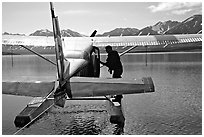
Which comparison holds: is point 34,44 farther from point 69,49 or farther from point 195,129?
point 195,129

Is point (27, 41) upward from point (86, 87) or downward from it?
upward

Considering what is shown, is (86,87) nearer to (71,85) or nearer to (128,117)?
(71,85)

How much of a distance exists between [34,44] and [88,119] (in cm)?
361

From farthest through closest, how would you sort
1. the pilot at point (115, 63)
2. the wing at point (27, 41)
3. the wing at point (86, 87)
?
the wing at point (27, 41) < the pilot at point (115, 63) < the wing at point (86, 87)

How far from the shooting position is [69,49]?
297 inches

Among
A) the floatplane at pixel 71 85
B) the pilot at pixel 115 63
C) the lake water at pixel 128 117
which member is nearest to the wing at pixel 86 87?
the floatplane at pixel 71 85

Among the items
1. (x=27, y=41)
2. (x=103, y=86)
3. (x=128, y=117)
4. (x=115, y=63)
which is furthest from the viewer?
(x=27, y=41)

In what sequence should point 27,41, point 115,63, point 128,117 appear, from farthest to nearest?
point 27,41 < point 115,63 < point 128,117

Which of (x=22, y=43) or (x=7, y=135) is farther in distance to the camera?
(x=22, y=43)

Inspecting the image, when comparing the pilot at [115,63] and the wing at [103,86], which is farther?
the pilot at [115,63]

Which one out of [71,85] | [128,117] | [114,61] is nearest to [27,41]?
[114,61]

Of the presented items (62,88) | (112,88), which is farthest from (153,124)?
(62,88)

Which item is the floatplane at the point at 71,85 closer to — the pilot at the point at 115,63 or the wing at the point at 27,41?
the pilot at the point at 115,63

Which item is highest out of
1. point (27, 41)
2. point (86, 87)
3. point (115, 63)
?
point (27, 41)
